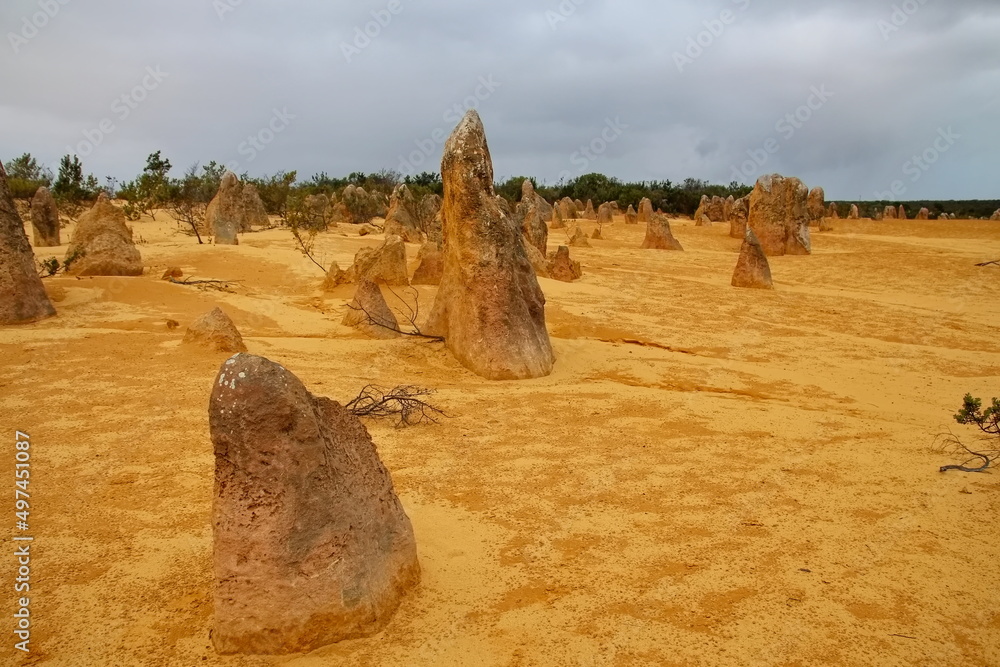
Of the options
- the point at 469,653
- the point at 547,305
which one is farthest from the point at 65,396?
the point at 547,305

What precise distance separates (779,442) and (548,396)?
1.76 m

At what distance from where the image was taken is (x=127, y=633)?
2461 millimetres

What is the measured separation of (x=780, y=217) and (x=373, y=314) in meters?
14.0

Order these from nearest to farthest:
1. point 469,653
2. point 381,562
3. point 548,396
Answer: point 469,653 → point 381,562 → point 548,396

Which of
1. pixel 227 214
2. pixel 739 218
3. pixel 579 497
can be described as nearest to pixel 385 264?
pixel 579 497

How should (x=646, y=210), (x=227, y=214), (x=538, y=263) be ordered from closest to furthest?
(x=538, y=263) → (x=227, y=214) → (x=646, y=210)

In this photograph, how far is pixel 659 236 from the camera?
18609mm

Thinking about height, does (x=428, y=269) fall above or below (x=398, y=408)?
above

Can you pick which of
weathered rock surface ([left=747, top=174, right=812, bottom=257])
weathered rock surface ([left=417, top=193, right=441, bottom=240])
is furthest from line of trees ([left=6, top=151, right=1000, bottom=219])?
weathered rock surface ([left=747, top=174, right=812, bottom=257])

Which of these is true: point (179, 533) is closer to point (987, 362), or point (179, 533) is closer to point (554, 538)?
point (554, 538)

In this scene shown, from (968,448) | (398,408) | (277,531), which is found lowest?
(968,448)

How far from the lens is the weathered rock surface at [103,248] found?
398 inches

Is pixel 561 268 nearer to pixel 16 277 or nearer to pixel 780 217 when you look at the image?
pixel 16 277

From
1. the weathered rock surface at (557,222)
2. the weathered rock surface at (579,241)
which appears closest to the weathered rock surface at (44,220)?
the weathered rock surface at (579,241)
